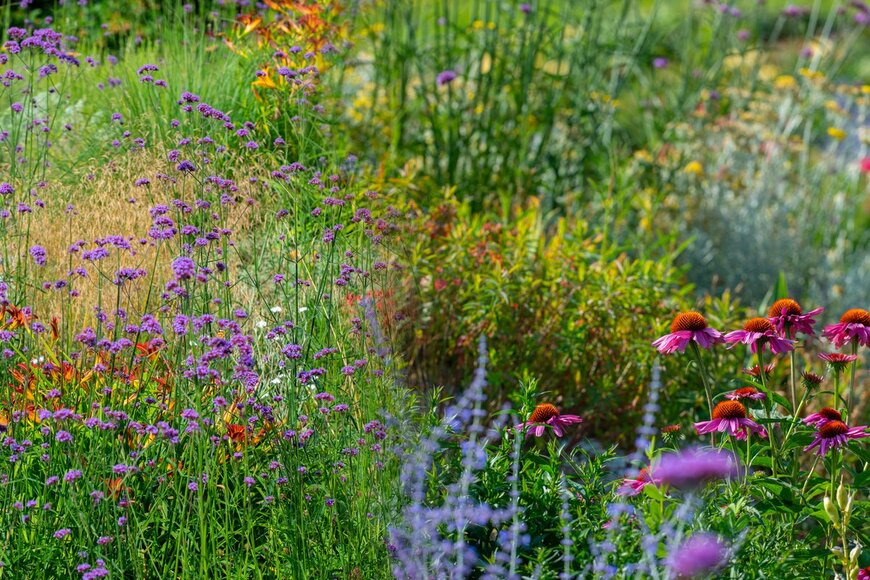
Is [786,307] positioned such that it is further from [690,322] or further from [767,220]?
[767,220]

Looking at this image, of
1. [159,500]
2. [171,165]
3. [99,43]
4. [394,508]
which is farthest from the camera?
[99,43]

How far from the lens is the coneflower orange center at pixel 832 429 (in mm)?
2488

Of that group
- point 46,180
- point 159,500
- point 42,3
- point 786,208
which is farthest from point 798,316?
point 42,3

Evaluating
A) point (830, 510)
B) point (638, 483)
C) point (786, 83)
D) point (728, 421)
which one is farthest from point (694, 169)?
point (830, 510)

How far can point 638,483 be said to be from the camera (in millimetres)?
2504

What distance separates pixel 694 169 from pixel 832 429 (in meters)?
3.65

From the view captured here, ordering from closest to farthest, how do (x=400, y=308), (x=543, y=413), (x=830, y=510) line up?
1. (x=830, y=510)
2. (x=543, y=413)
3. (x=400, y=308)

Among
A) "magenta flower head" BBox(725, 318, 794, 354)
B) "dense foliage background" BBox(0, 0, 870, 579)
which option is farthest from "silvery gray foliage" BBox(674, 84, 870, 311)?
"magenta flower head" BBox(725, 318, 794, 354)

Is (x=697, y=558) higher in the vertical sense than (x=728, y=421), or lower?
higher

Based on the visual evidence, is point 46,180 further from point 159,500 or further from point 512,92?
point 512,92

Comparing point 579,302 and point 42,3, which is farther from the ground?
point 42,3

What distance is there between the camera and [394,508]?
8.50 ft

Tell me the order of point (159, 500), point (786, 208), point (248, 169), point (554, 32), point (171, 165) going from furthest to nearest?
point (786, 208) → point (554, 32) → point (248, 169) → point (171, 165) → point (159, 500)

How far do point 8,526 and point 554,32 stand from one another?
3831mm
